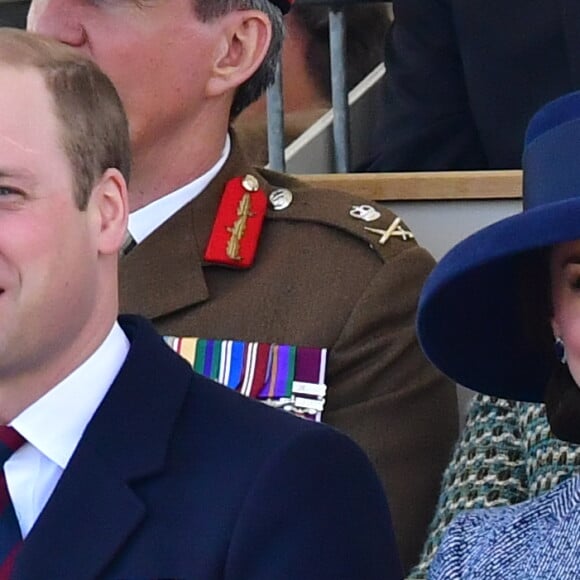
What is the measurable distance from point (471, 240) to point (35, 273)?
0.41 metres

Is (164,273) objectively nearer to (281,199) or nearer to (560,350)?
(281,199)

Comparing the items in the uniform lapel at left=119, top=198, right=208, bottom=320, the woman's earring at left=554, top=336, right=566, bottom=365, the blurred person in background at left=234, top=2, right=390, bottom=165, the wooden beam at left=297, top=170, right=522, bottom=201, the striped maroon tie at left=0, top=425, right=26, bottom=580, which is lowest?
the striped maroon tie at left=0, top=425, right=26, bottom=580

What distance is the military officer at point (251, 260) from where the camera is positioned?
208cm

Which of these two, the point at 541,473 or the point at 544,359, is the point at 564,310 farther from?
the point at 541,473

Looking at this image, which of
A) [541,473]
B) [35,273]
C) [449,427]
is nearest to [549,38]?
[449,427]

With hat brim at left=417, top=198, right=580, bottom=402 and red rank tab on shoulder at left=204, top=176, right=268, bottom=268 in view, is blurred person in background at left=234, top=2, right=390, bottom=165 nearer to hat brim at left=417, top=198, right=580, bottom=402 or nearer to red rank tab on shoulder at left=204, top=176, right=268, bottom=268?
red rank tab on shoulder at left=204, top=176, right=268, bottom=268

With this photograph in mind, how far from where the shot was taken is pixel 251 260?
2164 mm

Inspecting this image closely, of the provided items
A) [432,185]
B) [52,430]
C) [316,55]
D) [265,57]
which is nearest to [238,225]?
[265,57]

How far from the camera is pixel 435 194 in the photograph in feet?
8.29

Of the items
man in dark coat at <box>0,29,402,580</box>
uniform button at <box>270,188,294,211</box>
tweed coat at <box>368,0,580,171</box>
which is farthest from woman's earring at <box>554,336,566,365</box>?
tweed coat at <box>368,0,580,171</box>

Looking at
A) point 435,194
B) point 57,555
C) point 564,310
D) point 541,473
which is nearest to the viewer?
point 57,555

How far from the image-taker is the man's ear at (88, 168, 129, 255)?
1585 millimetres

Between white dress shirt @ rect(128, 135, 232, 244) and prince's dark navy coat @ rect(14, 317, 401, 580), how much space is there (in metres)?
0.61

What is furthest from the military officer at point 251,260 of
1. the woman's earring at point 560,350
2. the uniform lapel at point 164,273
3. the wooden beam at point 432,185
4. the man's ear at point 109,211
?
the man's ear at point 109,211
